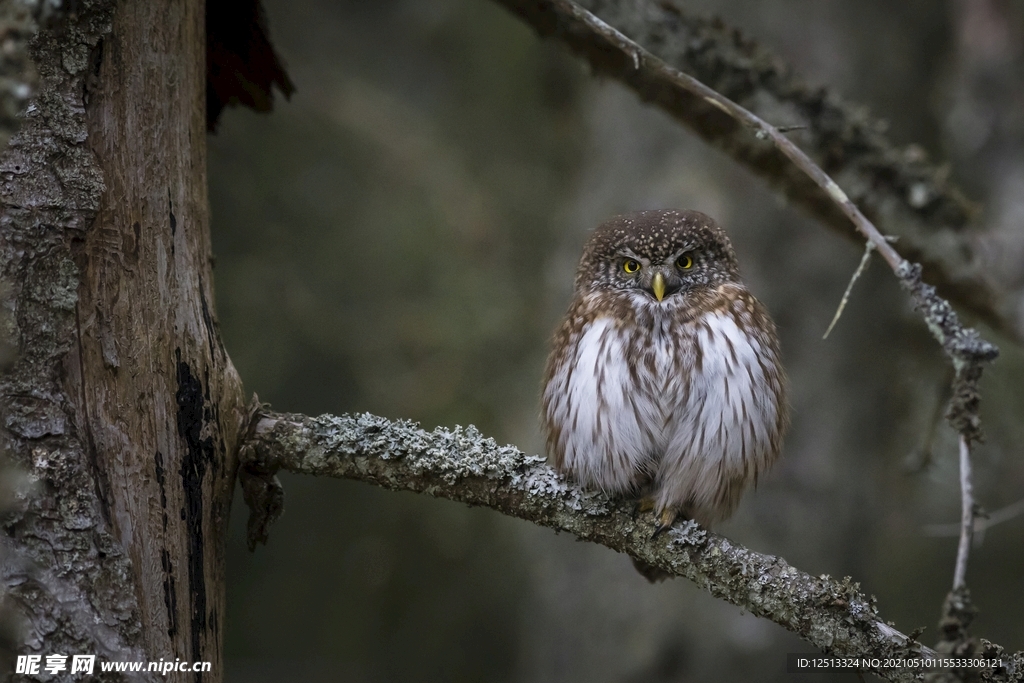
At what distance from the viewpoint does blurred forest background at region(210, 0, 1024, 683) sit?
4289mm

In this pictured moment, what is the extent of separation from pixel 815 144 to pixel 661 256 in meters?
1.13

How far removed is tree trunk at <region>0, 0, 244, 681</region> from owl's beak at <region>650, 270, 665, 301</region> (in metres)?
1.20

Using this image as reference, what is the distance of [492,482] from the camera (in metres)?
2.17

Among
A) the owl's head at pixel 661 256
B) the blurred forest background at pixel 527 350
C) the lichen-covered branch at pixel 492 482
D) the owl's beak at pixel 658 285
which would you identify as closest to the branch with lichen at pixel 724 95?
A: the owl's head at pixel 661 256

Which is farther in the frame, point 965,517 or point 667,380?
point 667,380

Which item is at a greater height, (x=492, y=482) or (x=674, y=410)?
(x=674, y=410)

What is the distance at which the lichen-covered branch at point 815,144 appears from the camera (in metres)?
3.15

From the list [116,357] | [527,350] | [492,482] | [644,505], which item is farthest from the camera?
[527,350]

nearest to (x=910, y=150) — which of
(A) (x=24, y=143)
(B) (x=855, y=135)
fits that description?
(B) (x=855, y=135)

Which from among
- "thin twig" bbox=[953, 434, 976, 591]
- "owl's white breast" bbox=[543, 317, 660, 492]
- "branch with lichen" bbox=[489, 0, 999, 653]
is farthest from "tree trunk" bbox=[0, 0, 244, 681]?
"thin twig" bbox=[953, 434, 976, 591]

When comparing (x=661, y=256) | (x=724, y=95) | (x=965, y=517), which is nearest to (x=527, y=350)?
(x=724, y=95)

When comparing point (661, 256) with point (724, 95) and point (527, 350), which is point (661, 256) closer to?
point (724, 95)

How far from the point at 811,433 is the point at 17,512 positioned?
3616 mm

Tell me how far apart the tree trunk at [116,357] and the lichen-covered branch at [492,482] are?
145 mm
